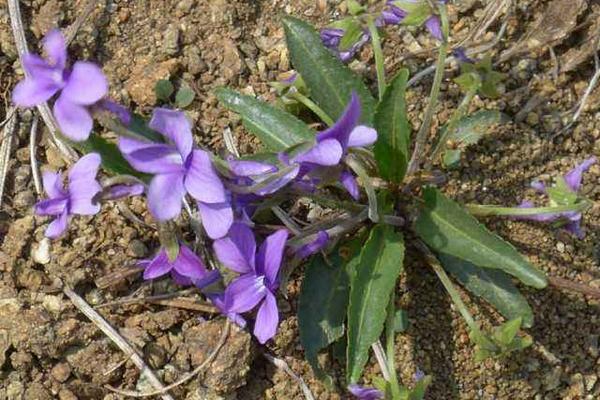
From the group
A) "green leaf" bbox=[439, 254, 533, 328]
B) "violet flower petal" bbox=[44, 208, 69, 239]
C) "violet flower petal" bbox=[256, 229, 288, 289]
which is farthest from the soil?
"violet flower petal" bbox=[44, 208, 69, 239]

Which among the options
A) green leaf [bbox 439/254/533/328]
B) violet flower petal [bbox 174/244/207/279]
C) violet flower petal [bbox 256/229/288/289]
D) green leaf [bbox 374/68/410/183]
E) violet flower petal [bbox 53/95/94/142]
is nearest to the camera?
violet flower petal [bbox 53/95/94/142]

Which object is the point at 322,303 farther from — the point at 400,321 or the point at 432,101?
the point at 432,101

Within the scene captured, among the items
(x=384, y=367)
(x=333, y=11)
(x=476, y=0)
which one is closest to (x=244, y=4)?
(x=333, y=11)

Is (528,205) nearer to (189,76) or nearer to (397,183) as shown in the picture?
(397,183)

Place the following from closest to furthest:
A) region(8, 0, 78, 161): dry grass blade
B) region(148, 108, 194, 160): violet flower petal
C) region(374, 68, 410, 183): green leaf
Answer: region(148, 108, 194, 160): violet flower petal, region(374, 68, 410, 183): green leaf, region(8, 0, 78, 161): dry grass blade

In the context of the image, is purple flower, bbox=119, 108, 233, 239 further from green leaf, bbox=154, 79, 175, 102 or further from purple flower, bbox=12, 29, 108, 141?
green leaf, bbox=154, 79, 175, 102

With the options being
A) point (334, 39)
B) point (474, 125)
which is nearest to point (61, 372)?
point (334, 39)
